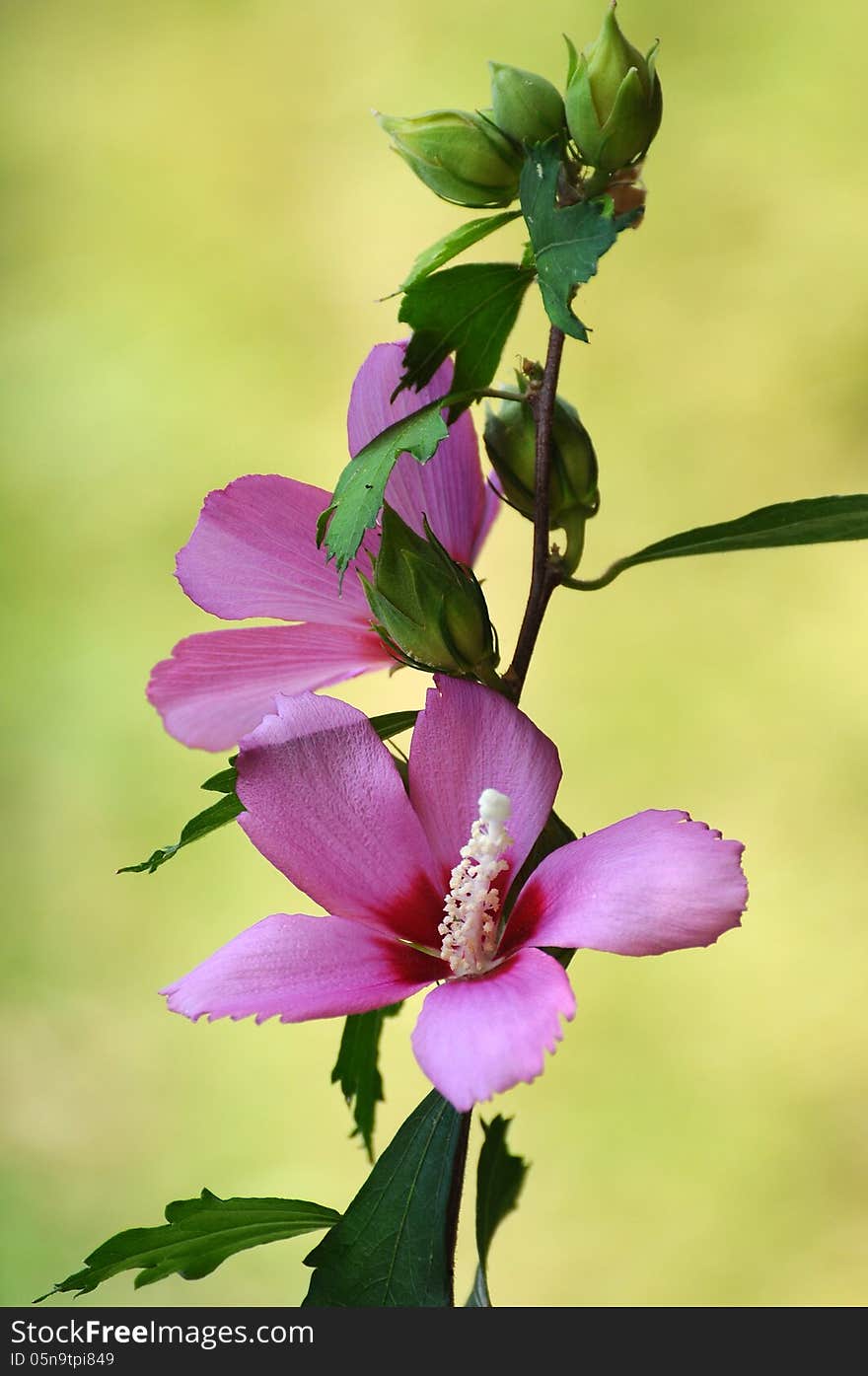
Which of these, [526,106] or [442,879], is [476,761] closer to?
[442,879]

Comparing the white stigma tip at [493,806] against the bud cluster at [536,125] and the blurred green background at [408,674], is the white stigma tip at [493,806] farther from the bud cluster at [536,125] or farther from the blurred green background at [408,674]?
the blurred green background at [408,674]

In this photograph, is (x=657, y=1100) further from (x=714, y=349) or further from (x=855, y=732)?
(x=714, y=349)

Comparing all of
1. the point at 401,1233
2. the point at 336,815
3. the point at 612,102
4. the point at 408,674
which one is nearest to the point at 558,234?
the point at 612,102

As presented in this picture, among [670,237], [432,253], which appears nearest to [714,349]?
[670,237]

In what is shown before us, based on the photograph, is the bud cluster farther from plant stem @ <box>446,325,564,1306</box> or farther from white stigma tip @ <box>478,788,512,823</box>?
white stigma tip @ <box>478,788,512,823</box>

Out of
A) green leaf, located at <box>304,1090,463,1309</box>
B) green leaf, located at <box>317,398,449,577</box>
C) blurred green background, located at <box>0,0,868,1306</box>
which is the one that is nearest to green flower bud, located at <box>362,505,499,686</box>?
green leaf, located at <box>317,398,449,577</box>

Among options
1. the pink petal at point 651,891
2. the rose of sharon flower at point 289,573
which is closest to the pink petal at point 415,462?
the rose of sharon flower at point 289,573
